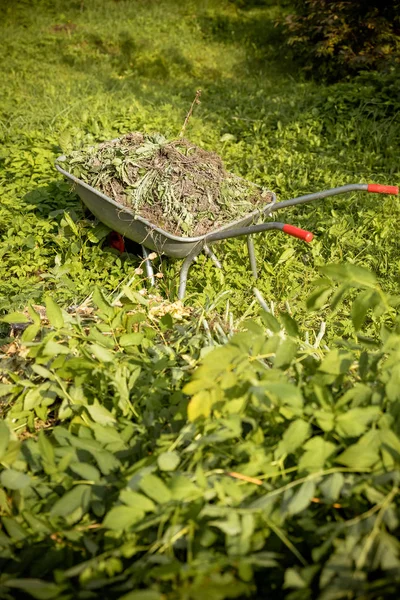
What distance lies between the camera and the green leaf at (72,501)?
3.81ft

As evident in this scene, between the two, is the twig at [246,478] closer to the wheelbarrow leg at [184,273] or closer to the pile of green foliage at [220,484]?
the pile of green foliage at [220,484]

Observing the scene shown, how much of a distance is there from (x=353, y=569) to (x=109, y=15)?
11.0m

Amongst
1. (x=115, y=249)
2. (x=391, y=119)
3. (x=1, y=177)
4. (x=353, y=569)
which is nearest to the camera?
(x=353, y=569)

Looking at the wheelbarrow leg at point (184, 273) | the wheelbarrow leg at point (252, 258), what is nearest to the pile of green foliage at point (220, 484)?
the wheelbarrow leg at point (184, 273)

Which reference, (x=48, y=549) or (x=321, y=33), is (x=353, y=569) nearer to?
(x=48, y=549)

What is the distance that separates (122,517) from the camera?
1.03m

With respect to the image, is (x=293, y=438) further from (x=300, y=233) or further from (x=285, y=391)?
(x=300, y=233)

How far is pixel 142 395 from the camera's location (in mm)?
1531

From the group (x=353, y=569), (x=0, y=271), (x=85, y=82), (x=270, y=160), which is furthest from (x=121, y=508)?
(x=85, y=82)

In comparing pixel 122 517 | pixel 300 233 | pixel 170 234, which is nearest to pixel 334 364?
pixel 122 517

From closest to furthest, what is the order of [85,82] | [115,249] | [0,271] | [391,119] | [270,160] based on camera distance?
[0,271]
[115,249]
[270,160]
[391,119]
[85,82]

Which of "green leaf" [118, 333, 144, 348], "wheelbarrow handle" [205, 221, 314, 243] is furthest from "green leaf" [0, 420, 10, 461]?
"wheelbarrow handle" [205, 221, 314, 243]

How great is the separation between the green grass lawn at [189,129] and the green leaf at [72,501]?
1472 millimetres

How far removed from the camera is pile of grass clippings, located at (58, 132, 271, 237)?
10.2ft
